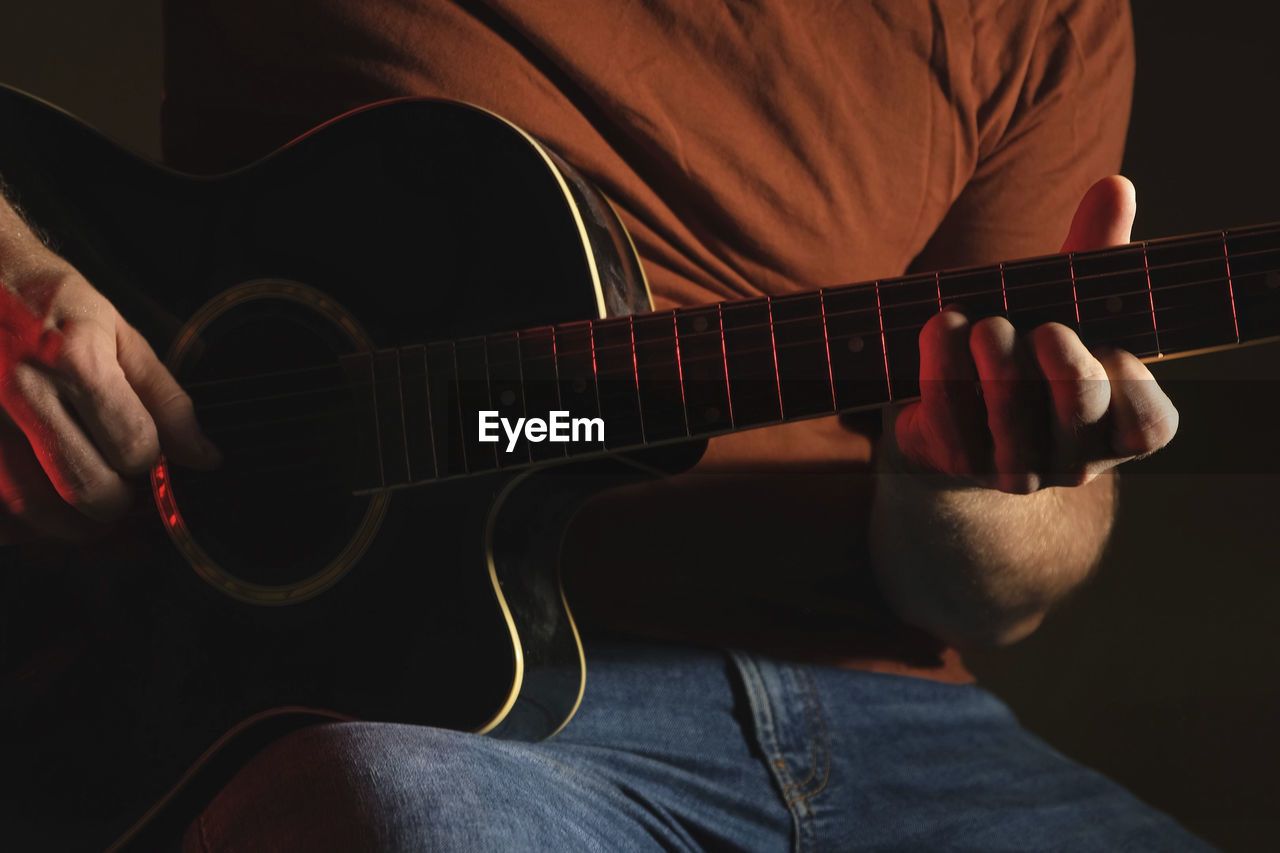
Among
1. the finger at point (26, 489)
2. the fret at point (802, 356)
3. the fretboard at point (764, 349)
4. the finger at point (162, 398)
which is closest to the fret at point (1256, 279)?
the fretboard at point (764, 349)

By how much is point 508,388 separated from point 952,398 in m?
0.32

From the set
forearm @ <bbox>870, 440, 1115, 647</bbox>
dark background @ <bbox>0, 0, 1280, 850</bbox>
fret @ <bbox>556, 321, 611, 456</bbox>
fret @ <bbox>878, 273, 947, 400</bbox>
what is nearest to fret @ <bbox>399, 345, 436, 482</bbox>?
fret @ <bbox>556, 321, 611, 456</bbox>

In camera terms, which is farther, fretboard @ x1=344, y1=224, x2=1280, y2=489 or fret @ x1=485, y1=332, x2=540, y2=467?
fret @ x1=485, y1=332, x2=540, y2=467

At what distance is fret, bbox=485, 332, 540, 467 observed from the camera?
2.04 ft

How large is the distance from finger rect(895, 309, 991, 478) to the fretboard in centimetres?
2

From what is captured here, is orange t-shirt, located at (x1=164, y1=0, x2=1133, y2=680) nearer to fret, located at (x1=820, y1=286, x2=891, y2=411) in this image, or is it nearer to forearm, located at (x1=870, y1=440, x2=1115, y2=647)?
forearm, located at (x1=870, y1=440, x2=1115, y2=647)

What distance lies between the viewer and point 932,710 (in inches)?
34.4

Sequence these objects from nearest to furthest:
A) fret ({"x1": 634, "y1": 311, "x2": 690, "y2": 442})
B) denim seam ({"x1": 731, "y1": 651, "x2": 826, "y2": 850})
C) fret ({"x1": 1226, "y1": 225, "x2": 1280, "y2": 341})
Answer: fret ({"x1": 1226, "y1": 225, "x2": 1280, "y2": 341}) < fret ({"x1": 634, "y1": 311, "x2": 690, "y2": 442}) < denim seam ({"x1": 731, "y1": 651, "x2": 826, "y2": 850})

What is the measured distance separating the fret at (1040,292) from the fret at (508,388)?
13.9 inches

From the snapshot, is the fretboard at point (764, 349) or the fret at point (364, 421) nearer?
the fretboard at point (764, 349)

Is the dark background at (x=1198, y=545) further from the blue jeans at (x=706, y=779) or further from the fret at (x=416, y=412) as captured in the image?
the fret at (x=416, y=412)

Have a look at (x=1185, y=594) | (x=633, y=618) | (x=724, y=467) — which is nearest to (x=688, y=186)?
(x=724, y=467)

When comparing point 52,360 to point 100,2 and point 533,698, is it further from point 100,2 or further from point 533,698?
point 100,2

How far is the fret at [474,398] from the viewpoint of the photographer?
24.7 inches
